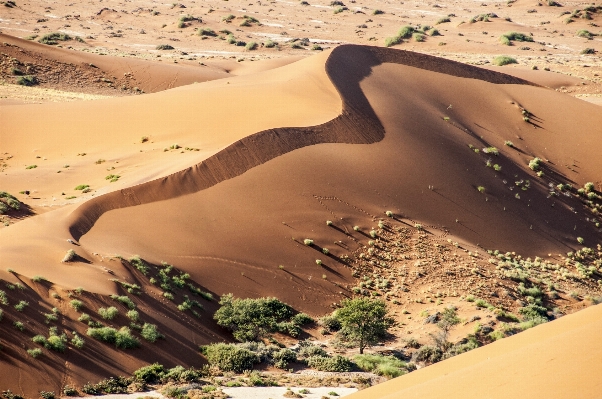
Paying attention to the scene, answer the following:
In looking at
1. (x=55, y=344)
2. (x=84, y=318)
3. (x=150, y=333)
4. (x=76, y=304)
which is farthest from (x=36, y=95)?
(x=55, y=344)

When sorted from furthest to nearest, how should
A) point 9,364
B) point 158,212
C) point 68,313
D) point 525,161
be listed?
point 525,161 → point 158,212 → point 68,313 → point 9,364

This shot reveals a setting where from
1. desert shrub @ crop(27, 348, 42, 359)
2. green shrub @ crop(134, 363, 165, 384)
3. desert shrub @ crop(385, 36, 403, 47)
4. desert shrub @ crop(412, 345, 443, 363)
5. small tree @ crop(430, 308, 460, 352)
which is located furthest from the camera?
desert shrub @ crop(385, 36, 403, 47)

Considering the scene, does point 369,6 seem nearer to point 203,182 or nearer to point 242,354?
point 203,182

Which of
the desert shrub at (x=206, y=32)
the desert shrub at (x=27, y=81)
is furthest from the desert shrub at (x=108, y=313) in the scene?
the desert shrub at (x=206, y=32)

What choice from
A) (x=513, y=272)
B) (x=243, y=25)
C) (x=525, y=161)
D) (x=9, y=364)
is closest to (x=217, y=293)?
(x=9, y=364)

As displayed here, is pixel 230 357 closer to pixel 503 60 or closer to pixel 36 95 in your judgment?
pixel 36 95

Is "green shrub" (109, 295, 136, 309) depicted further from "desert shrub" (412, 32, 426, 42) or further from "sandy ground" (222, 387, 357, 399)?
"desert shrub" (412, 32, 426, 42)

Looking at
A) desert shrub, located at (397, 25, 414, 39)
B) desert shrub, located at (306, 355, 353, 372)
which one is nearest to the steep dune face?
desert shrub, located at (306, 355, 353, 372)

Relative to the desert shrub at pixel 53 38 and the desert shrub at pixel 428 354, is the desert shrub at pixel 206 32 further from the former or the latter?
the desert shrub at pixel 428 354
